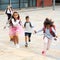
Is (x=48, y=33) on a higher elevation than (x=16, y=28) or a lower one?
higher

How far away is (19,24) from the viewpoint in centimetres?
1267

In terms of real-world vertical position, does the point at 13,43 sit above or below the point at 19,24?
below

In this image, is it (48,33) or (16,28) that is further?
(16,28)

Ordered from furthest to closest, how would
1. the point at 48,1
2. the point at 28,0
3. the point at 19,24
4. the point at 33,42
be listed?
the point at 48,1 → the point at 28,0 → the point at 33,42 → the point at 19,24

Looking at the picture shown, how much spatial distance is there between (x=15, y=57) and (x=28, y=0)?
29887 mm

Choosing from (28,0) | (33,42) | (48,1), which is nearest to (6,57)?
(33,42)

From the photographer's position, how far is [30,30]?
1262 centimetres

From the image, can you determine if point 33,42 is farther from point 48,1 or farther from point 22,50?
point 48,1

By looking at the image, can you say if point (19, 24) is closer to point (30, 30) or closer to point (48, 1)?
point (30, 30)

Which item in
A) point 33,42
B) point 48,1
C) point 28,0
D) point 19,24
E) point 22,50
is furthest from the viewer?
point 48,1

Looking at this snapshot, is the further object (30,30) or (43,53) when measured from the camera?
(30,30)

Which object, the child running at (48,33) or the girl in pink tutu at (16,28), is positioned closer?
the child running at (48,33)

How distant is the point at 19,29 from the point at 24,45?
0.76 meters

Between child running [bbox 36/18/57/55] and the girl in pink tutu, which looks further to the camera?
the girl in pink tutu
